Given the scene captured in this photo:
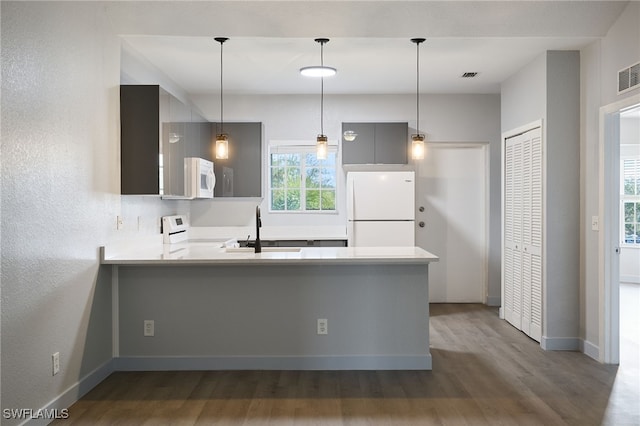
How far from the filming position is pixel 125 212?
4105 millimetres

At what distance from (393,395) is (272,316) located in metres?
1.06

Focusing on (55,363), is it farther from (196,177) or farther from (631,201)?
(631,201)

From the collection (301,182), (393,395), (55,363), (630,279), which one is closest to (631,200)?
(630,279)

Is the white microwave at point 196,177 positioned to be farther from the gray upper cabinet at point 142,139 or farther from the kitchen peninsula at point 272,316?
the kitchen peninsula at point 272,316

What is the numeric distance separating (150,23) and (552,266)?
147 inches

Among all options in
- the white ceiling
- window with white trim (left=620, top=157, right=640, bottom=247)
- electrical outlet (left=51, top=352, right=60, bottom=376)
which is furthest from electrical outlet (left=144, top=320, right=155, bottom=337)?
window with white trim (left=620, top=157, right=640, bottom=247)

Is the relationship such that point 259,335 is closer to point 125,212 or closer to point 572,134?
point 125,212

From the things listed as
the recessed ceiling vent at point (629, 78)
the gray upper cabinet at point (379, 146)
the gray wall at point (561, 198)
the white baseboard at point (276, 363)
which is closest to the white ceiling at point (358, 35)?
the gray wall at point (561, 198)

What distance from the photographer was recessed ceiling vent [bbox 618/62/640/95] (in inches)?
140

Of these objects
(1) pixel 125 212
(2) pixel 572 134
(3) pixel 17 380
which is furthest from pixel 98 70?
(2) pixel 572 134

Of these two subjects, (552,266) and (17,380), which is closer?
(17,380)

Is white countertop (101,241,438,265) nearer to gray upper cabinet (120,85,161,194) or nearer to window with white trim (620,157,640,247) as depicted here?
gray upper cabinet (120,85,161,194)

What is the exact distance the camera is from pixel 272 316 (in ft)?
12.6

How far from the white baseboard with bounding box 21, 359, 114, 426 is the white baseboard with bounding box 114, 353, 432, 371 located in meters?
0.18
